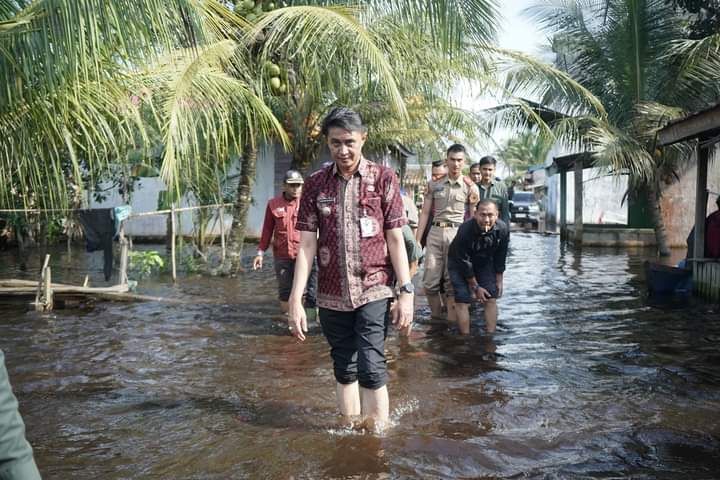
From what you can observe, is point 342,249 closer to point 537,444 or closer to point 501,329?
point 537,444

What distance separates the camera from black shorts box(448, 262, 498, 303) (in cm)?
662

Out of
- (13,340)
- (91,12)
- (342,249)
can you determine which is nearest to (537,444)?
(342,249)

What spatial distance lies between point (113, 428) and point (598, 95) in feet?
48.5

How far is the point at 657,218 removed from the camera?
1634 cm

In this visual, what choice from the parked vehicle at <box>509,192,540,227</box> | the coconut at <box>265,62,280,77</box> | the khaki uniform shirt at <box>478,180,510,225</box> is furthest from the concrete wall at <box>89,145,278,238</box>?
the parked vehicle at <box>509,192,540,227</box>

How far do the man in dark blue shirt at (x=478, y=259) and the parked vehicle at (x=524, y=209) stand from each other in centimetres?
2605

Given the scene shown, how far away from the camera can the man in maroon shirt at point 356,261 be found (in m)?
3.97

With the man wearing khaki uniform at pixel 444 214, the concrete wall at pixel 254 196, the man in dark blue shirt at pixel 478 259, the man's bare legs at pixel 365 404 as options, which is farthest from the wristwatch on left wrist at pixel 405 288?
the concrete wall at pixel 254 196

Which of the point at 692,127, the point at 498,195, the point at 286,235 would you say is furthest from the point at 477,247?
the point at 692,127

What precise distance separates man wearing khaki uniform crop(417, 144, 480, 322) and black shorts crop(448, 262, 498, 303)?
63 cm

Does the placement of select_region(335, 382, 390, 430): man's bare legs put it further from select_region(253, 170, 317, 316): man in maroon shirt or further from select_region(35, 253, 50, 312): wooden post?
select_region(35, 253, 50, 312): wooden post

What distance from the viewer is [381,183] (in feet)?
13.3

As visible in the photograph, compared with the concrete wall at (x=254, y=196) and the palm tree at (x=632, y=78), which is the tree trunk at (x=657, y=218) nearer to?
the palm tree at (x=632, y=78)

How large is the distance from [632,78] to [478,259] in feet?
35.3
